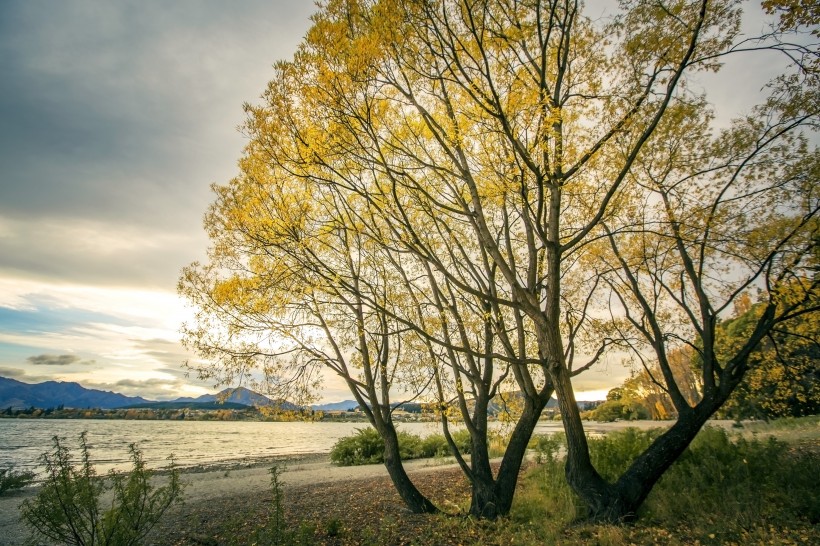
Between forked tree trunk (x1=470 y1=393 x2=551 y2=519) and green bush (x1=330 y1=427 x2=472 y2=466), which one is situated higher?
forked tree trunk (x1=470 y1=393 x2=551 y2=519)

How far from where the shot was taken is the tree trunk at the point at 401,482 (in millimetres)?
8031

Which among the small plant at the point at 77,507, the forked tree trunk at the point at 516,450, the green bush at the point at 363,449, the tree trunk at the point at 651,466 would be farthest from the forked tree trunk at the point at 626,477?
the green bush at the point at 363,449

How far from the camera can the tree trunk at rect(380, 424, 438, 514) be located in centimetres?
803

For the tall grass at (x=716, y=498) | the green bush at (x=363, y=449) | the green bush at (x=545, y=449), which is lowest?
the green bush at (x=363, y=449)

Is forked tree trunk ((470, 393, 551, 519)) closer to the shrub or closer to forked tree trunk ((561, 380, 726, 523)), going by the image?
forked tree trunk ((561, 380, 726, 523))

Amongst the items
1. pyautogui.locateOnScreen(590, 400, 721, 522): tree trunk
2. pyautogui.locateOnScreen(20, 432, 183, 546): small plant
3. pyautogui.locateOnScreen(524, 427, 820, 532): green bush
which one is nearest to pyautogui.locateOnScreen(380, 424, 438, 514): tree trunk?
pyautogui.locateOnScreen(524, 427, 820, 532): green bush

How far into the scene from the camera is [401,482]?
8.11 metres

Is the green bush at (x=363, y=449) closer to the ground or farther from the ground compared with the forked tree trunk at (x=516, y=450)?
closer to the ground

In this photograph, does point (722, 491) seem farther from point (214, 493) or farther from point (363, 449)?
point (363, 449)

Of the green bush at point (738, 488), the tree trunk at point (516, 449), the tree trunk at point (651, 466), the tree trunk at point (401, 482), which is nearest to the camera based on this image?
the green bush at point (738, 488)

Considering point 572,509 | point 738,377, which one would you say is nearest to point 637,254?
point 738,377

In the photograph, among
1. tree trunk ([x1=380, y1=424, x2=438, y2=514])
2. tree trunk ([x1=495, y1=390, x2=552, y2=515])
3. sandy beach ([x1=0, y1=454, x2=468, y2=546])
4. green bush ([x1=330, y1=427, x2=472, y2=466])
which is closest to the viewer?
tree trunk ([x1=495, y1=390, x2=552, y2=515])

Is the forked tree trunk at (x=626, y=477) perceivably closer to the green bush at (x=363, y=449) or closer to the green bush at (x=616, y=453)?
the green bush at (x=616, y=453)

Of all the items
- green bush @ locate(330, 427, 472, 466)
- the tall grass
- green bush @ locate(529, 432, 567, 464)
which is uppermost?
the tall grass
